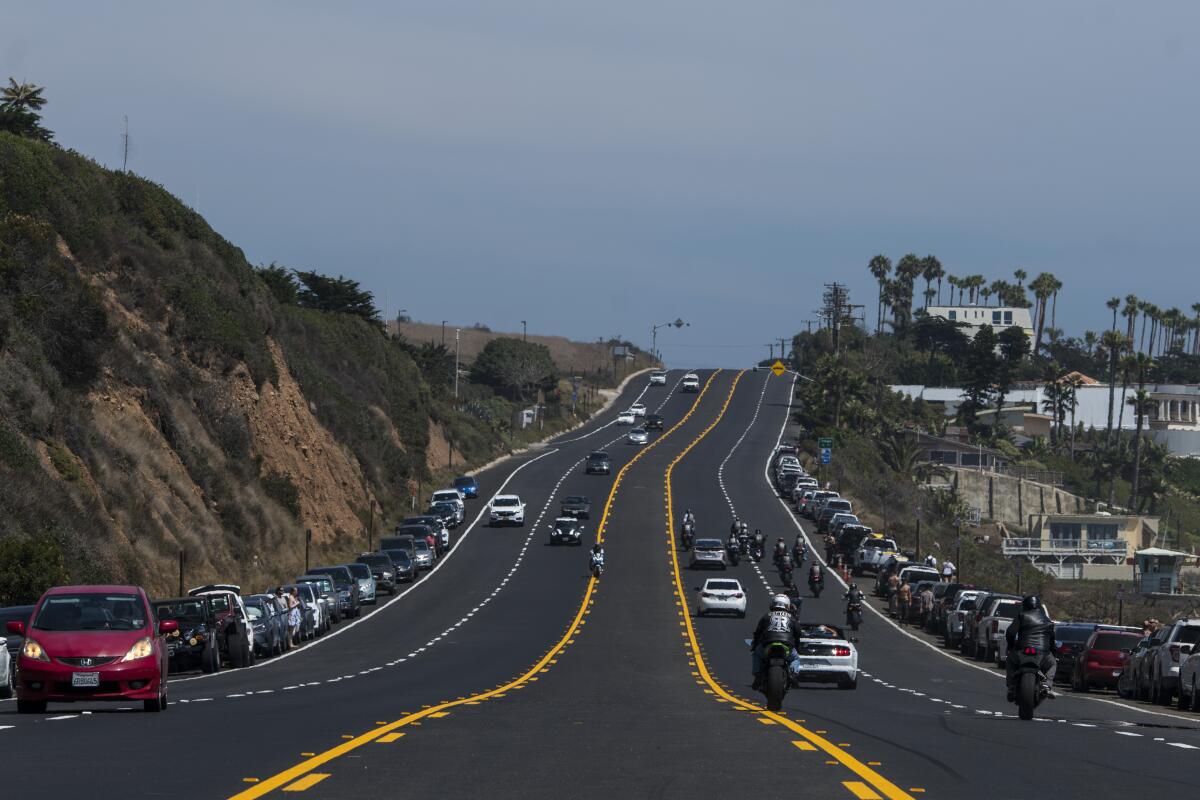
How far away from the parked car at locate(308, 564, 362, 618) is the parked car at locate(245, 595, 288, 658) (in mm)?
10352

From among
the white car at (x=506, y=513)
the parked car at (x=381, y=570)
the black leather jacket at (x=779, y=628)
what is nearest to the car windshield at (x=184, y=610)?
the black leather jacket at (x=779, y=628)

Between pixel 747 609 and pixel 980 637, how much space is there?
44.5 feet

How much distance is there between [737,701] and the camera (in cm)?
2473

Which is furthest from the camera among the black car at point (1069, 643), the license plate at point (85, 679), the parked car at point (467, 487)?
A: the parked car at point (467, 487)

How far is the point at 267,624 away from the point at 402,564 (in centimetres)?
2590

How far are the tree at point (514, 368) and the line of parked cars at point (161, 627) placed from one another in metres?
103

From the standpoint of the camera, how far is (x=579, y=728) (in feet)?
58.0

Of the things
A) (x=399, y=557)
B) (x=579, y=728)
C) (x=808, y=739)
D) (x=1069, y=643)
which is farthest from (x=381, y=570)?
(x=808, y=739)

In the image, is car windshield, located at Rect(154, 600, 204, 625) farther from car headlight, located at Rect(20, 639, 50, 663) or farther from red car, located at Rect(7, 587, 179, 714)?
car headlight, located at Rect(20, 639, 50, 663)

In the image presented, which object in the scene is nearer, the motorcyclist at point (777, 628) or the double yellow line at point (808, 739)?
the double yellow line at point (808, 739)

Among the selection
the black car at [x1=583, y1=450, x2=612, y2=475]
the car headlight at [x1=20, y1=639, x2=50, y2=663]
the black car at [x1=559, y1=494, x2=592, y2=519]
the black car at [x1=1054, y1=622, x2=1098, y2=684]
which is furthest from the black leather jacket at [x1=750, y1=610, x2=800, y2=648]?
the black car at [x1=583, y1=450, x2=612, y2=475]

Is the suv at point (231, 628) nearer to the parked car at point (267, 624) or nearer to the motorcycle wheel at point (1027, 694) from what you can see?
the parked car at point (267, 624)

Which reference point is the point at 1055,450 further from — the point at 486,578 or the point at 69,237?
the point at 69,237

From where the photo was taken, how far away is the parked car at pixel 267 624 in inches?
1447
